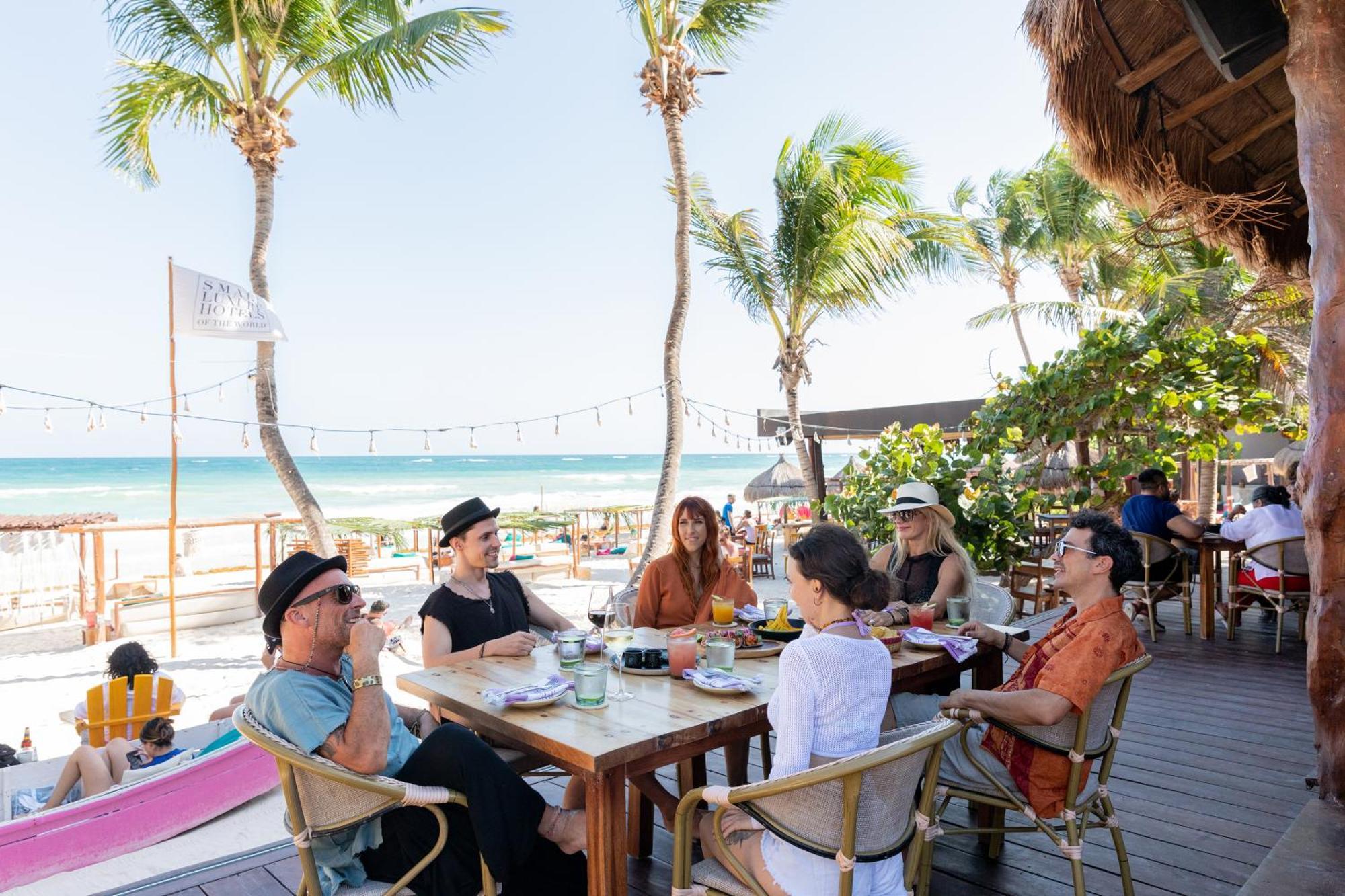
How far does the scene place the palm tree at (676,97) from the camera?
9086mm

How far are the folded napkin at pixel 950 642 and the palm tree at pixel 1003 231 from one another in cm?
1873

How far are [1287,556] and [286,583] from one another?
595cm

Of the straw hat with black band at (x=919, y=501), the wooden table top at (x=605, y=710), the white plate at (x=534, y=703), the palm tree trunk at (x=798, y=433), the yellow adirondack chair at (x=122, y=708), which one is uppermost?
the palm tree trunk at (x=798, y=433)

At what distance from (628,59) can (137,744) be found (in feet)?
28.3

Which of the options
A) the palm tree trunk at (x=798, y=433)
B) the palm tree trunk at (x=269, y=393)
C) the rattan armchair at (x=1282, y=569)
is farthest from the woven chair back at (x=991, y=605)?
the palm tree trunk at (x=798, y=433)

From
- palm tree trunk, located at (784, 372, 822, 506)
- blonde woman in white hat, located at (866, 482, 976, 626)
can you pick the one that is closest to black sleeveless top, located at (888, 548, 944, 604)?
blonde woman in white hat, located at (866, 482, 976, 626)

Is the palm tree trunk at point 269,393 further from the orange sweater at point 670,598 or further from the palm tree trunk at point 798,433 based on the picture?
the palm tree trunk at point 798,433

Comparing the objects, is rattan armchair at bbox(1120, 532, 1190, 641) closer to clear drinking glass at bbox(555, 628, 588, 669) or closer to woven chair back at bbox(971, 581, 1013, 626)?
woven chair back at bbox(971, 581, 1013, 626)

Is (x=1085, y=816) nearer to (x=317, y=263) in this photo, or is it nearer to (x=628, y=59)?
(x=628, y=59)

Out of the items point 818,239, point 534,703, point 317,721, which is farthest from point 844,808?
point 818,239

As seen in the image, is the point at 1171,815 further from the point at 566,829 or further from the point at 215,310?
the point at 215,310

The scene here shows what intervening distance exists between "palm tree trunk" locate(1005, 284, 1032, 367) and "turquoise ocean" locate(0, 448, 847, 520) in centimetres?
1721

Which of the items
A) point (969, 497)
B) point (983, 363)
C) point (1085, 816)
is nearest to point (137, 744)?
point (1085, 816)

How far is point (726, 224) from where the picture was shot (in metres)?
11.2
